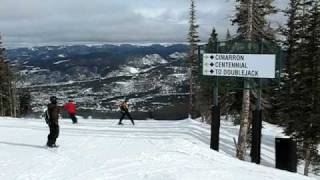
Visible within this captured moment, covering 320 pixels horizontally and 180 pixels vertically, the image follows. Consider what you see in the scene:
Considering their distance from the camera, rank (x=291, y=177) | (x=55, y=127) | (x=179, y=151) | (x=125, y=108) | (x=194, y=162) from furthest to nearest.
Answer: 1. (x=125, y=108)
2. (x=55, y=127)
3. (x=179, y=151)
4. (x=194, y=162)
5. (x=291, y=177)

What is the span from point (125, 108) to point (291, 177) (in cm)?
1764

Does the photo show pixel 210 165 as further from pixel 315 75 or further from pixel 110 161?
pixel 315 75

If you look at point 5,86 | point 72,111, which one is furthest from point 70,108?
point 5,86

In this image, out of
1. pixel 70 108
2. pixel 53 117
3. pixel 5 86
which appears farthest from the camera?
pixel 5 86

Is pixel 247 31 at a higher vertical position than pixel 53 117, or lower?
higher

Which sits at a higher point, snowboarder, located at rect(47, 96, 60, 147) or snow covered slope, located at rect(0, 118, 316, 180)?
snowboarder, located at rect(47, 96, 60, 147)

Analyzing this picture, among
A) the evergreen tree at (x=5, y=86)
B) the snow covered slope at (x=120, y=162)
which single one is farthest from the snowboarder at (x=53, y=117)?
the evergreen tree at (x=5, y=86)

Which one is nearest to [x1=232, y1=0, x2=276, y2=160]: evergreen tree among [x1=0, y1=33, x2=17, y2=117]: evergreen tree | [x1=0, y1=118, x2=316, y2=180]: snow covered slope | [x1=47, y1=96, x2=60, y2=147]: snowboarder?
[x1=0, y1=118, x2=316, y2=180]: snow covered slope

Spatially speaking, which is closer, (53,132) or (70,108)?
(53,132)

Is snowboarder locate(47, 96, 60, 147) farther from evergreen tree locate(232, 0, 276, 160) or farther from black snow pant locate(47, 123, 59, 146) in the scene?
evergreen tree locate(232, 0, 276, 160)

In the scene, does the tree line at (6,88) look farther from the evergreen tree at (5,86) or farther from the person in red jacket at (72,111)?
the person in red jacket at (72,111)

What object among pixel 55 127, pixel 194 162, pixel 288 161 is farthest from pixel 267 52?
pixel 55 127

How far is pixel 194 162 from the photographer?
14359 millimetres

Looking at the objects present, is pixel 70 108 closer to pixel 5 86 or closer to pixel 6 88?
pixel 5 86
